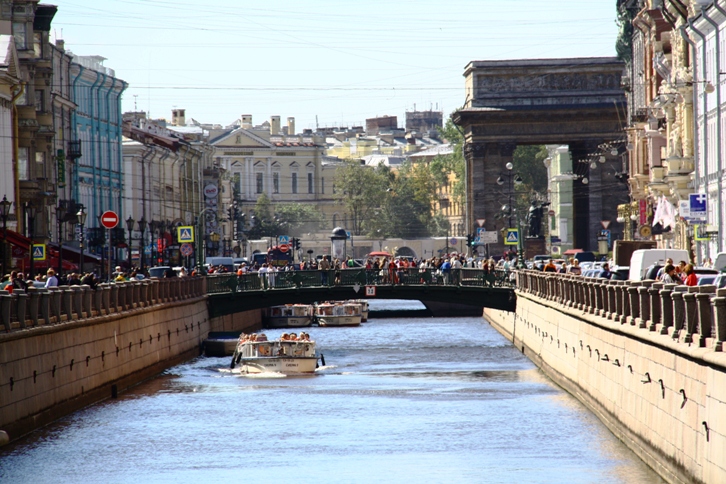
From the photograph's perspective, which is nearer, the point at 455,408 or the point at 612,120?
the point at 455,408

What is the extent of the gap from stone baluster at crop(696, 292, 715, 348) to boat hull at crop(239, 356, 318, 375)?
3225cm

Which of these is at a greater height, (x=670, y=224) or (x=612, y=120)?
(x=612, y=120)

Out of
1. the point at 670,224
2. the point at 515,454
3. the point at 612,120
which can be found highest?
the point at 612,120

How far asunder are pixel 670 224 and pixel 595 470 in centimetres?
3589

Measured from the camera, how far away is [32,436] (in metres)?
32.3

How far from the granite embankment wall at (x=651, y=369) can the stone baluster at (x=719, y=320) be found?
0.02m

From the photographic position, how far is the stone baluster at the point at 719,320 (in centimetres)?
2108

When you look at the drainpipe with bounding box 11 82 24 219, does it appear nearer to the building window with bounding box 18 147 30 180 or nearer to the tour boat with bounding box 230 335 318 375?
the building window with bounding box 18 147 30 180

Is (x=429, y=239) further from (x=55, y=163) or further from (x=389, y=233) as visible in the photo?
(x=55, y=163)

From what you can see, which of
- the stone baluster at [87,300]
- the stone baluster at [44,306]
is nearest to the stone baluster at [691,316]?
the stone baluster at [44,306]

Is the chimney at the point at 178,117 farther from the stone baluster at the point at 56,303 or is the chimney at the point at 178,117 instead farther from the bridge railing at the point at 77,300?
the stone baluster at the point at 56,303

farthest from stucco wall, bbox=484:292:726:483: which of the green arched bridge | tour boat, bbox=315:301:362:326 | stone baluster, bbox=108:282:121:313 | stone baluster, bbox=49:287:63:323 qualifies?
tour boat, bbox=315:301:362:326

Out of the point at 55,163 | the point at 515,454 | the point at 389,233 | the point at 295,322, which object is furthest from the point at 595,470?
the point at 389,233

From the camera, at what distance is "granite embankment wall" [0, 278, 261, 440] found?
31.2 metres
